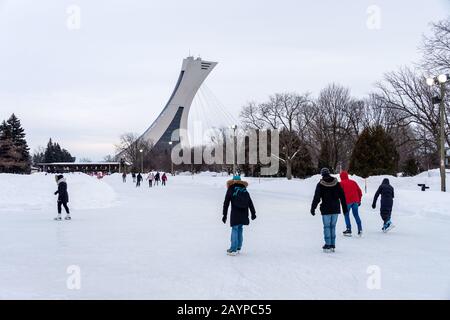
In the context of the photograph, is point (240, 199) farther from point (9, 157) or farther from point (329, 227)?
point (9, 157)

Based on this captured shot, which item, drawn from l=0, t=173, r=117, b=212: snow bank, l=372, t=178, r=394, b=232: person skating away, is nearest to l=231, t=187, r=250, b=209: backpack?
l=372, t=178, r=394, b=232: person skating away

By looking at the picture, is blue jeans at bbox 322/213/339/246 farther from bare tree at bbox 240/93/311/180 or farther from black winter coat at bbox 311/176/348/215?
bare tree at bbox 240/93/311/180

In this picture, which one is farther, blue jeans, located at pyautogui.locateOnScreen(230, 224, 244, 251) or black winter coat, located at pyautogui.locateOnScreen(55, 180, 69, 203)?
black winter coat, located at pyautogui.locateOnScreen(55, 180, 69, 203)

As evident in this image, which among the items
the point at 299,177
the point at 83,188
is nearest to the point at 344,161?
the point at 299,177

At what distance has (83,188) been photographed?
20.0 metres

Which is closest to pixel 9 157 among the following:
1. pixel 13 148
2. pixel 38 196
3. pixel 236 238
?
pixel 13 148

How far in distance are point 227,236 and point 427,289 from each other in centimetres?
527

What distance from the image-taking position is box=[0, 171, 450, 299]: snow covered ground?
5395 mm

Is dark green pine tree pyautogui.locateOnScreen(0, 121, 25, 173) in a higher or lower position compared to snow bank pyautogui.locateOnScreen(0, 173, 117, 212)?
higher

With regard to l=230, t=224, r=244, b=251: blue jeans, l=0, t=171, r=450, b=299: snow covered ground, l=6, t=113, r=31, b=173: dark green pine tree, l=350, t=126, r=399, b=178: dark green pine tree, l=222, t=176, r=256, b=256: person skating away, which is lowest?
l=0, t=171, r=450, b=299: snow covered ground

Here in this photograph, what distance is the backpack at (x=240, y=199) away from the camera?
7.78m

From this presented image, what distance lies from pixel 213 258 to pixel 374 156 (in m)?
29.0

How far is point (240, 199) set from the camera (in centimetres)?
781

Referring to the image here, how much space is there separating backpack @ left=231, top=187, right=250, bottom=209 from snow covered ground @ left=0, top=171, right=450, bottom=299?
0.92m
